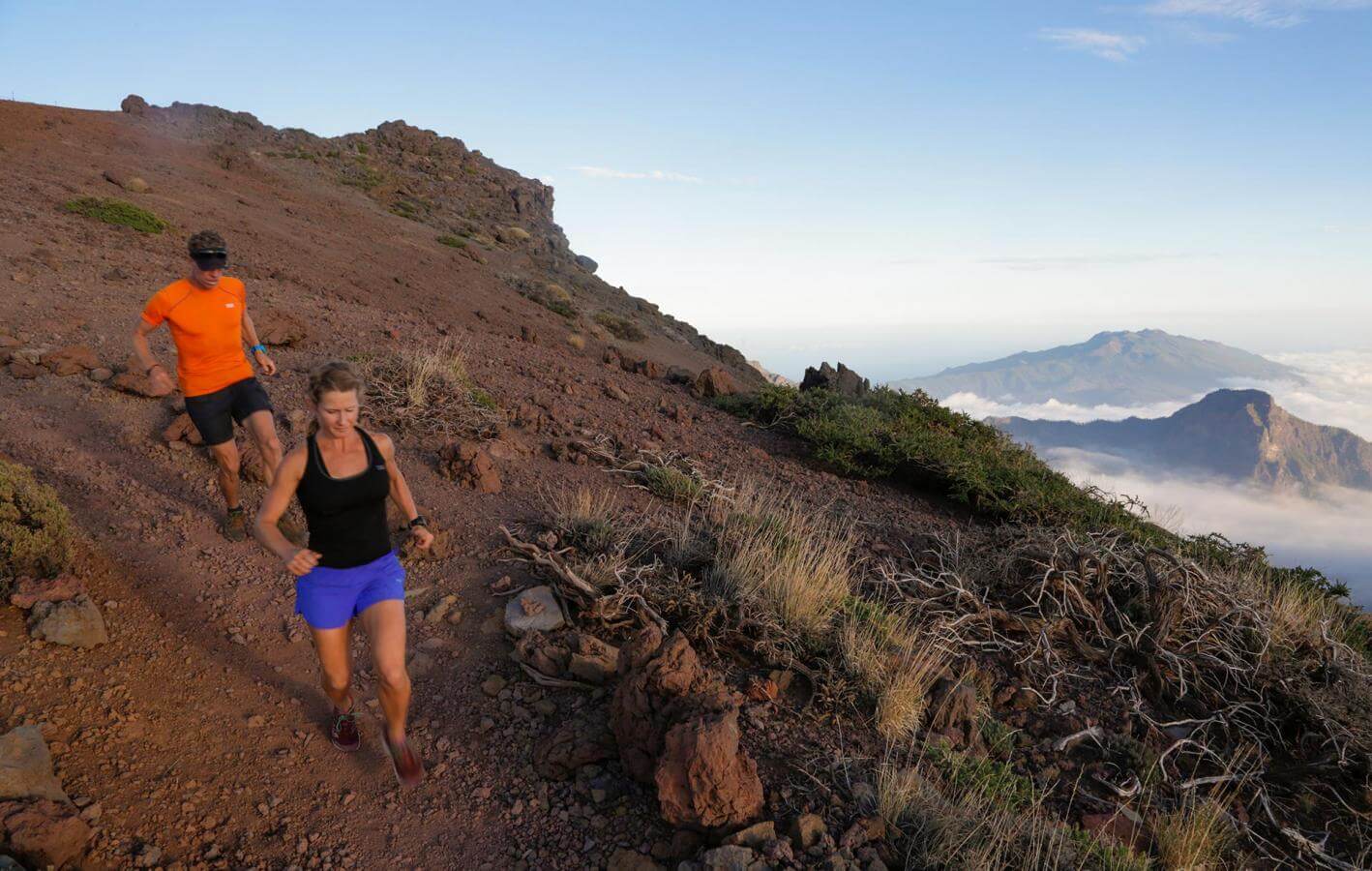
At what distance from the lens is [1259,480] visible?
11050 centimetres

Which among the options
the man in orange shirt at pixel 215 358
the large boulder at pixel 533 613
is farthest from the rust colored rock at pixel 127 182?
the large boulder at pixel 533 613

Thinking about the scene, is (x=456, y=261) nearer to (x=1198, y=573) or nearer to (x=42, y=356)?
(x=42, y=356)

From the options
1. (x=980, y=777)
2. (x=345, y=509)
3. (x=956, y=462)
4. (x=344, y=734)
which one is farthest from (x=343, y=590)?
(x=956, y=462)

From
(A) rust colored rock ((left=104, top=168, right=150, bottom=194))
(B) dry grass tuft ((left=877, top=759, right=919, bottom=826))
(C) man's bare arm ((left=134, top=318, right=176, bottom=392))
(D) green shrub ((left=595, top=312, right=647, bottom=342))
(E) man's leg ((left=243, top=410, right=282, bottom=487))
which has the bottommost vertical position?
(B) dry grass tuft ((left=877, top=759, right=919, bottom=826))

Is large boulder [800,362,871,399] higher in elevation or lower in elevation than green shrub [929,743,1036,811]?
higher

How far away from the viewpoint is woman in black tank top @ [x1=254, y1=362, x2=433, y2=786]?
2590mm

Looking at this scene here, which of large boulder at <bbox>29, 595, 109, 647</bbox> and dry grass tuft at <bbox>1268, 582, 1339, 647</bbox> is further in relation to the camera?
dry grass tuft at <bbox>1268, 582, 1339, 647</bbox>

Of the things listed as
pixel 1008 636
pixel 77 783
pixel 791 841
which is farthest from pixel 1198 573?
pixel 77 783

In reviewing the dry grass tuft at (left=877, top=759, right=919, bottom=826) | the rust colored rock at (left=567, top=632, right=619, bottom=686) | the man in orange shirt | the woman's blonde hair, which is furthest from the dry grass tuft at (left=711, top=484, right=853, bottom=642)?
the man in orange shirt

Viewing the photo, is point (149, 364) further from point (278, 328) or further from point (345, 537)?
point (278, 328)

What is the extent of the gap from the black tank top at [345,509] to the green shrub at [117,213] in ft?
39.4

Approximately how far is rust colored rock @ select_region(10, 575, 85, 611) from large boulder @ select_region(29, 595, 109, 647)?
3 cm

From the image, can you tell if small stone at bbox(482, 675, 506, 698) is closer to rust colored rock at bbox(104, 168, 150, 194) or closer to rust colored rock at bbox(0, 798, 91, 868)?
rust colored rock at bbox(0, 798, 91, 868)

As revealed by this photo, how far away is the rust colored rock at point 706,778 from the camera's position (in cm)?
263
